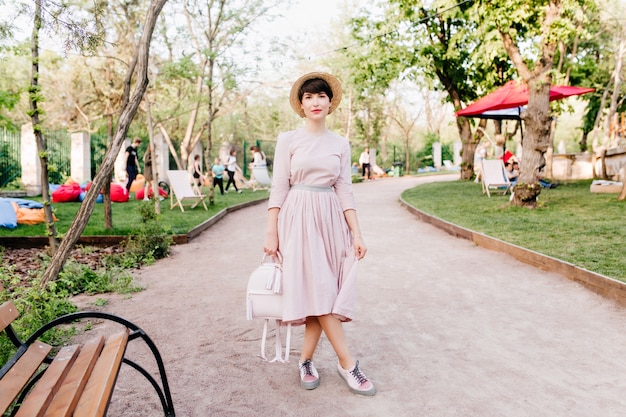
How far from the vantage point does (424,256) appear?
8078 mm

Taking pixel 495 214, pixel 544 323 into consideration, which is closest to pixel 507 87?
pixel 495 214

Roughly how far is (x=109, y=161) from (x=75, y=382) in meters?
3.67

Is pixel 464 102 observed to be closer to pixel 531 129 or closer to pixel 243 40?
pixel 243 40

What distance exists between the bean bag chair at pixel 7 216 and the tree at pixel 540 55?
10232mm

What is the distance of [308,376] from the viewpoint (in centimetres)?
348

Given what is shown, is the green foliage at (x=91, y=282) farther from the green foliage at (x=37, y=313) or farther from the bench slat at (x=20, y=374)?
the bench slat at (x=20, y=374)

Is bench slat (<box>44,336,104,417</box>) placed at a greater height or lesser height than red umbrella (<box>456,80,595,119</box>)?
lesser

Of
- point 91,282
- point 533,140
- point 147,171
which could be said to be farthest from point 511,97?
point 91,282

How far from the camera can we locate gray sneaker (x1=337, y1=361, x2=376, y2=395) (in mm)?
3326

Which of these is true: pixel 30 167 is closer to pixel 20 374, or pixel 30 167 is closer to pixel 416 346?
pixel 416 346

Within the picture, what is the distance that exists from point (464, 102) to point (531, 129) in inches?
525

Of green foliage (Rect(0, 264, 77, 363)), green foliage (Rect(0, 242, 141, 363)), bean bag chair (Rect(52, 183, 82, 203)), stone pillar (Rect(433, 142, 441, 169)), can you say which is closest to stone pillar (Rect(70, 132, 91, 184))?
bean bag chair (Rect(52, 183, 82, 203))

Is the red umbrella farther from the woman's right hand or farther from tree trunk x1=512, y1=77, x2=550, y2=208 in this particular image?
the woman's right hand

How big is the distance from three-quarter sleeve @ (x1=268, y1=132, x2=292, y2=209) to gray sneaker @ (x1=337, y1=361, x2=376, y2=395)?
1108 mm
